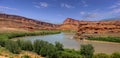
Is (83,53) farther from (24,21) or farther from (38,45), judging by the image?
(24,21)

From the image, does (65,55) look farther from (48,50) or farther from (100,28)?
(100,28)

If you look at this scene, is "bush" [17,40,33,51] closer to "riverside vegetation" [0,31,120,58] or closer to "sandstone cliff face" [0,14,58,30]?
"riverside vegetation" [0,31,120,58]

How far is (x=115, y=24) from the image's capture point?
76625mm

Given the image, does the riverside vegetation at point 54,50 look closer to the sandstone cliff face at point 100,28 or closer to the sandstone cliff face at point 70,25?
the sandstone cliff face at point 100,28

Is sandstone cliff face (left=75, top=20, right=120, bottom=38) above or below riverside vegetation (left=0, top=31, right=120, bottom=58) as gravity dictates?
above

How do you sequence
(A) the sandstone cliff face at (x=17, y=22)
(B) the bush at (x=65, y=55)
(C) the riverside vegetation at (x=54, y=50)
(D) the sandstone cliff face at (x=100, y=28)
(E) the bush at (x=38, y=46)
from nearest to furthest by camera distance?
(B) the bush at (x=65, y=55) → (C) the riverside vegetation at (x=54, y=50) → (E) the bush at (x=38, y=46) → (D) the sandstone cliff face at (x=100, y=28) → (A) the sandstone cliff face at (x=17, y=22)

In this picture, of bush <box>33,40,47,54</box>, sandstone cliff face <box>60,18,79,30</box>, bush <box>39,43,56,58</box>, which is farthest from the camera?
sandstone cliff face <box>60,18,79,30</box>

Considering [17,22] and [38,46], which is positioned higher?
[17,22]

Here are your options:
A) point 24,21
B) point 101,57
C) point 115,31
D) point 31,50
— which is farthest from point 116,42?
point 24,21

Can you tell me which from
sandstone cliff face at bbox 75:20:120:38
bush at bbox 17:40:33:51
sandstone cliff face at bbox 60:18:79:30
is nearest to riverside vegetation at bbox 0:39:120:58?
bush at bbox 17:40:33:51

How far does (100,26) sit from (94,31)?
161 inches

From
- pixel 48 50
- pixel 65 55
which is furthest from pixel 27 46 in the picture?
pixel 65 55

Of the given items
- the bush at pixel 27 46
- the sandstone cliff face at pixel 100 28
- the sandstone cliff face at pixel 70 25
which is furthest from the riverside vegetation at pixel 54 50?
the sandstone cliff face at pixel 70 25

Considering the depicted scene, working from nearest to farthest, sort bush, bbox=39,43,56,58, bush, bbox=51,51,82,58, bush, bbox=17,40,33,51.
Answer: bush, bbox=51,51,82,58, bush, bbox=39,43,56,58, bush, bbox=17,40,33,51
